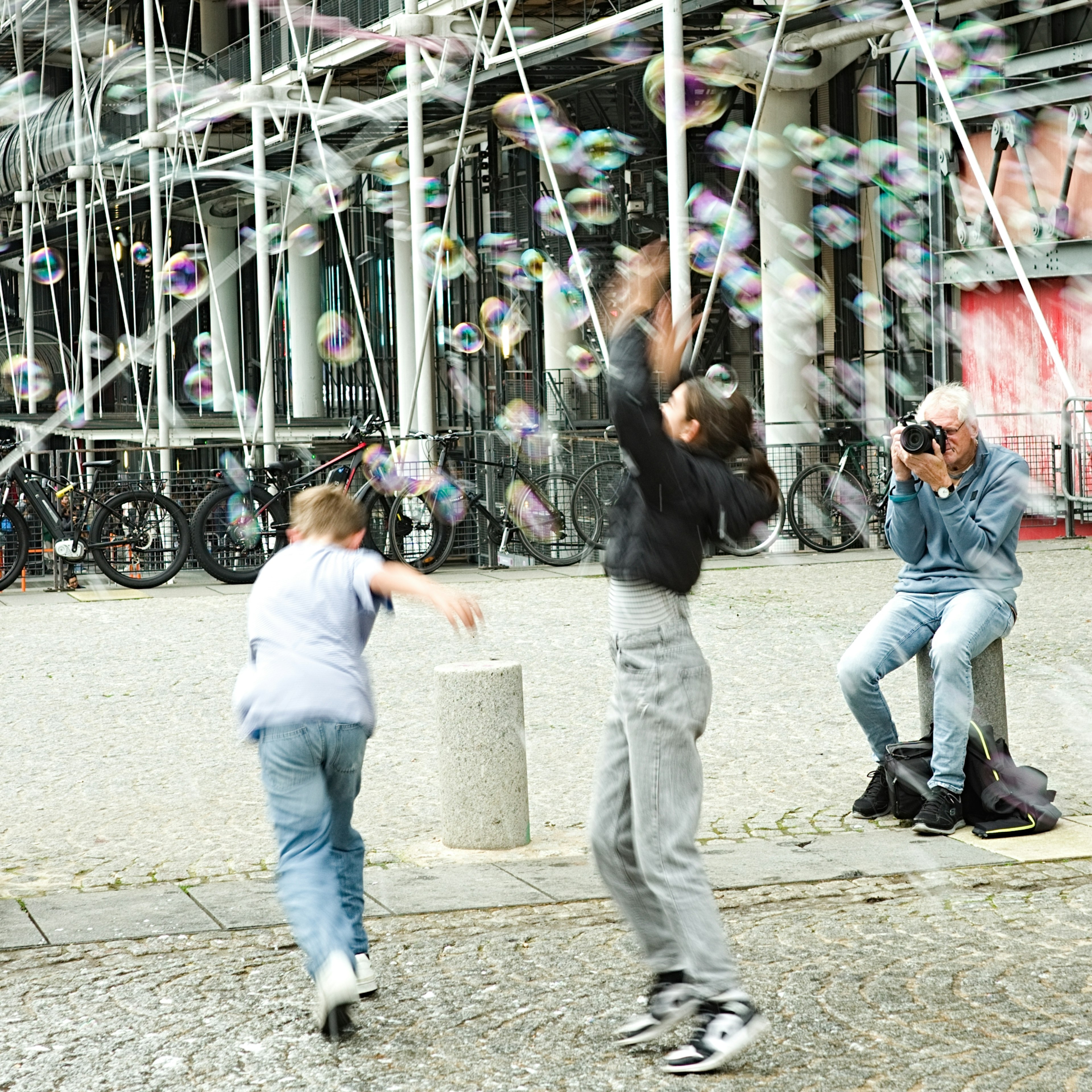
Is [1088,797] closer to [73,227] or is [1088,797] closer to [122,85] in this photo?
[122,85]

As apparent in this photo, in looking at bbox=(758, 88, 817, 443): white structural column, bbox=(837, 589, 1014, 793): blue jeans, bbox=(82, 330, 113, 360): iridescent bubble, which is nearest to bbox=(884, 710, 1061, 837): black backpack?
bbox=(837, 589, 1014, 793): blue jeans

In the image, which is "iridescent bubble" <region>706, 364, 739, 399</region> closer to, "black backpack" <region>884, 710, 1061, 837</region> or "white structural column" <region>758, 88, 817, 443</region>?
"white structural column" <region>758, 88, 817, 443</region>

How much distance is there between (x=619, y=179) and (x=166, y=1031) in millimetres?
18976

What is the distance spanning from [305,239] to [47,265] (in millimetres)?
7619

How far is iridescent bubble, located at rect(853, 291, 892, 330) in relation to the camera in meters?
20.8

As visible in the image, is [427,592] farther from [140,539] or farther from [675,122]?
[140,539]

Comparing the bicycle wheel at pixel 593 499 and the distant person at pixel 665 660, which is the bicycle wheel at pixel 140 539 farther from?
the distant person at pixel 665 660

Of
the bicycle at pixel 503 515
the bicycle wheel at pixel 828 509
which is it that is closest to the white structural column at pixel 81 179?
the bicycle at pixel 503 515

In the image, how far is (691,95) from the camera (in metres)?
18.3

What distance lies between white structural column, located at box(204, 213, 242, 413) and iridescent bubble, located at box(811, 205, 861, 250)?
14.5 meters

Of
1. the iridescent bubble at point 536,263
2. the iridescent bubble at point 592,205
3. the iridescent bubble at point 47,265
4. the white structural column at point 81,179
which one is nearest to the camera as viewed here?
the iridescent bubble at point 592,205

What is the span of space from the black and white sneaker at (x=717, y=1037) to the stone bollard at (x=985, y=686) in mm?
2653

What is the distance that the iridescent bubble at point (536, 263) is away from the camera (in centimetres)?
2119

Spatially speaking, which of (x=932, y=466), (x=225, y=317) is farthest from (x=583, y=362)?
(x=932, y=466)
